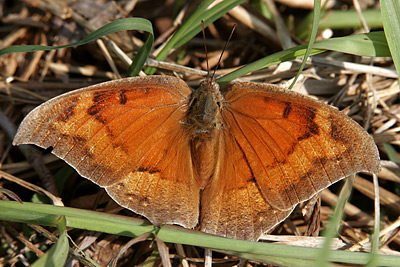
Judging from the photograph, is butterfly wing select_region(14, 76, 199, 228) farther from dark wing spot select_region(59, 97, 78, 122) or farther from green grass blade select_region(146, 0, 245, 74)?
green grass blade select_region(146, 0, 245, 74)

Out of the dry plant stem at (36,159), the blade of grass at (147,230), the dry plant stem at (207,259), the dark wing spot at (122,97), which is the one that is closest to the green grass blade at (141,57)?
the dark wing spot at (122,97)

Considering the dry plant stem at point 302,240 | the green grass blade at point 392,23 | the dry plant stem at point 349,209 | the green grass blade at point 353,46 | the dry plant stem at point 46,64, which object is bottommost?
the dry plant stem at point 302,240

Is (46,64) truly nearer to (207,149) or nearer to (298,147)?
(207,149)

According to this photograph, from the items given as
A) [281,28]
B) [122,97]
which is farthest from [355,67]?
[122,97]

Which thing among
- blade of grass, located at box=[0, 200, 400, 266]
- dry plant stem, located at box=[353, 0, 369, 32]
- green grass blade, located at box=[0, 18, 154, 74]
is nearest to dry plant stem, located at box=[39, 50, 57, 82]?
green grass blade, located at box=[0, 18, 154, 74]

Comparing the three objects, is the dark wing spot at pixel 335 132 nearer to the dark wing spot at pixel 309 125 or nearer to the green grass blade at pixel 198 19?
the dark wing spot at pixel 309 125

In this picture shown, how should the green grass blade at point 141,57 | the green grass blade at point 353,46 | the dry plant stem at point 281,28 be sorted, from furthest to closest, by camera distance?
1. the dry plant stem at point 281,28
2. the green grass blade at point 141,57
3. the green grass blade at point 353,46

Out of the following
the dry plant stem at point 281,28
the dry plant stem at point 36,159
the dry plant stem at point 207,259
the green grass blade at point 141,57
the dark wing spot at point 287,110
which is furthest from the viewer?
the dry plant stem at point 281,28

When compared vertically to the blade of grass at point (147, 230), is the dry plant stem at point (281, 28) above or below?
above
